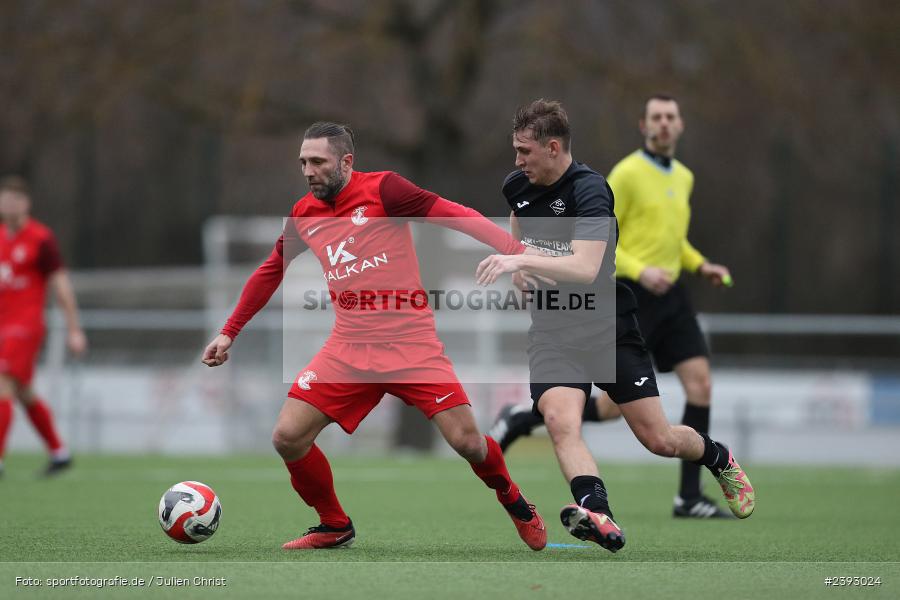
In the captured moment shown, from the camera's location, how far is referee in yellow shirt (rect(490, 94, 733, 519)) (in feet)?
26.5

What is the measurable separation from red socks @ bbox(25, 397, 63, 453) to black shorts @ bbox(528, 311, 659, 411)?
596cm

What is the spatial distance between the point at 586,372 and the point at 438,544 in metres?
1.19

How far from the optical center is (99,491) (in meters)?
9.81

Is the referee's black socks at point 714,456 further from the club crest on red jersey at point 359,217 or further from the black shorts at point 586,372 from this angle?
the club crest on red jersey at point 359,217

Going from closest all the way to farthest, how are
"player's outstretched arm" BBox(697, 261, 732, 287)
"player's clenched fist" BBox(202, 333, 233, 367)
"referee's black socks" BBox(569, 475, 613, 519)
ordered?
1. "referee's black socks" BBox(569, 475, 613, 519)
2. "player's clenched fist" BBox(202, 333, 233, 367)
3. "player's outstretched arm" BBox(697, 261, 732, 287)

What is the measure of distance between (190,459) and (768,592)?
384 inches

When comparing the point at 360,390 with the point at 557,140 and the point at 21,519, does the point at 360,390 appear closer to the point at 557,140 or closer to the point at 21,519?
the point at 557,140

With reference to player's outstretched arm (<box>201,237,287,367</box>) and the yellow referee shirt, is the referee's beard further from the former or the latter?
the yellow referee shirt

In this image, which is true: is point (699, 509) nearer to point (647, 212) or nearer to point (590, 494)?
point (647, 212)

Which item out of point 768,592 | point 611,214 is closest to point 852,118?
point 611,214

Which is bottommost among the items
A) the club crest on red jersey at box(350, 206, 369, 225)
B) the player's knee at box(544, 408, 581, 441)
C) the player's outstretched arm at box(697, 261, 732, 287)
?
the player's knee at box(544, 408, 581, 441)

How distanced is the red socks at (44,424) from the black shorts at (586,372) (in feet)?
19.6

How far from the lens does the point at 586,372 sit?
6.28 metres

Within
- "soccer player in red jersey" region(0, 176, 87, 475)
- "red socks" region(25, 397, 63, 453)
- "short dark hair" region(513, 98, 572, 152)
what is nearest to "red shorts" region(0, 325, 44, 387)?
"soccer player in red jersey" region(0, 176, 87, 475)
